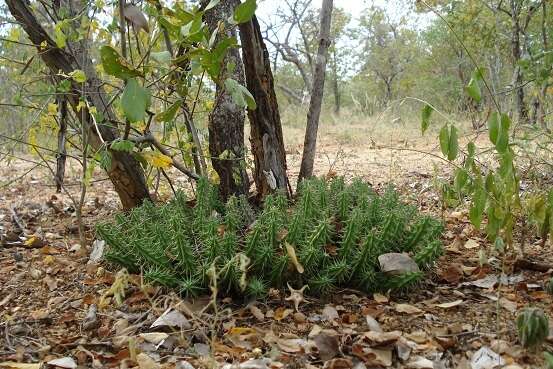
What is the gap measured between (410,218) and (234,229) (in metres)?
0.74

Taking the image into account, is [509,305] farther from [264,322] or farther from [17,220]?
[17,220]

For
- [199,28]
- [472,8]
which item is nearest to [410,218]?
[199,28]

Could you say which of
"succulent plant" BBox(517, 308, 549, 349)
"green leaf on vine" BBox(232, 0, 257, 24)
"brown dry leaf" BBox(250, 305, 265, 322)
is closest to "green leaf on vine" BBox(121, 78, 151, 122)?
"green leaf on vine" BBox(232, 0, 257, 24)

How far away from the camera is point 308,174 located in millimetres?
2910

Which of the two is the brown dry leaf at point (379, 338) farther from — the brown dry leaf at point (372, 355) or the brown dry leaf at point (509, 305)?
the brown dry leaf at point (509, 305)

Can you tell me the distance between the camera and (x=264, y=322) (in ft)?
5.76

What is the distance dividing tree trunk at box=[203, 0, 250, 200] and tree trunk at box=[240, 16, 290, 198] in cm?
7

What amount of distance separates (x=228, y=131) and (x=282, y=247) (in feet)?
2.81

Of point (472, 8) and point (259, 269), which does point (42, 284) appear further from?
point (472, 8)

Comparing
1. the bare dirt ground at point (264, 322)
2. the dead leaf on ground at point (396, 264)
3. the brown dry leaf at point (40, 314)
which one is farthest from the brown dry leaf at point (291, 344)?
the brown dry leaf at point (40, 314)

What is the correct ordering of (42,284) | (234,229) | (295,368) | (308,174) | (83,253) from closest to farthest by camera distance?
(295,368) < (234,229) < (42,284) < (83,253) < (308,174)

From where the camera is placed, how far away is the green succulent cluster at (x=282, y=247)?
5.98ft

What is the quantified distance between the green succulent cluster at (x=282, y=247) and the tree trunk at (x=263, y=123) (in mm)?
430

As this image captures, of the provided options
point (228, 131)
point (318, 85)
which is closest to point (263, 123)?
point (228, 131)
